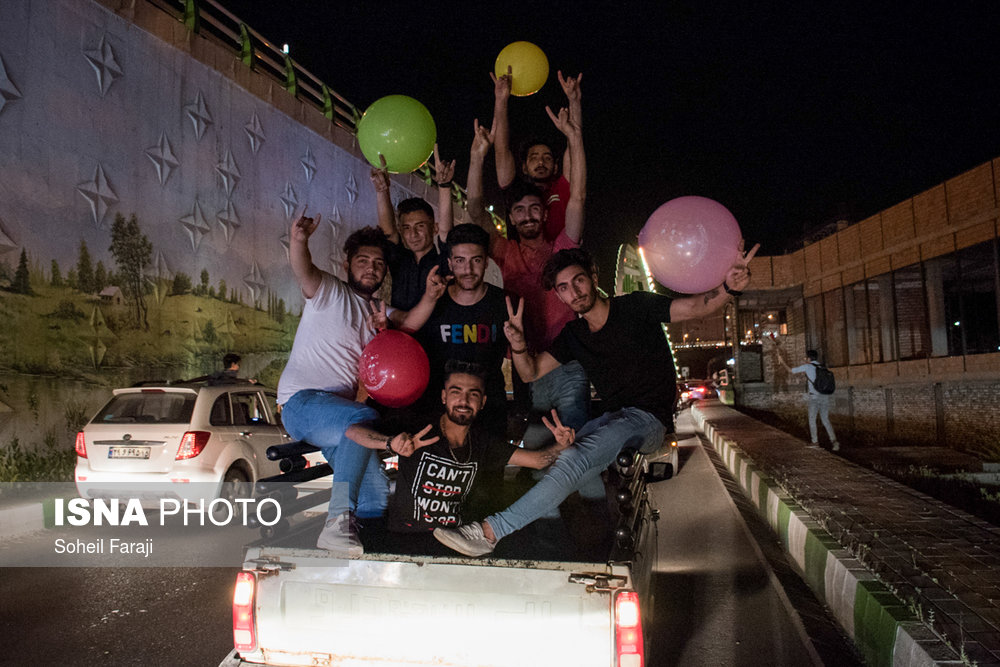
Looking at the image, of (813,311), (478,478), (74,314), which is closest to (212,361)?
(74,314)

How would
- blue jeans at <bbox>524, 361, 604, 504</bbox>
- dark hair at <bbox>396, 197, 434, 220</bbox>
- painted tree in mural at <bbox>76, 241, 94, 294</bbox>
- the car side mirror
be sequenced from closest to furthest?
the car side mirror
blue jeans at <bbox>524, 361, 604, 504</bbox>
dark hair at <bbox>396, 197, 434, 220</bbox>
painted tree in mural at <bbox>76, 241, 94, 294</bbox>

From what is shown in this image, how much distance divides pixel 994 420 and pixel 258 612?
19.5 metres

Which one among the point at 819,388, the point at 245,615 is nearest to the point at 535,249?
the point at 245,615

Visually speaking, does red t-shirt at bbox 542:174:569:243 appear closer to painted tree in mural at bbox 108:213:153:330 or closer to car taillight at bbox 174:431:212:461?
car taillight at bbox 174:431:212:461

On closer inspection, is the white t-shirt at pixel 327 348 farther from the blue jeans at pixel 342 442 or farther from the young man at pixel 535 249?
the young man at pixel 535 249

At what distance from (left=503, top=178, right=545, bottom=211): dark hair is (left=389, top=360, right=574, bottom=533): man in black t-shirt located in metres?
1.73

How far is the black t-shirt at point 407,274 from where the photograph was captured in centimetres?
449

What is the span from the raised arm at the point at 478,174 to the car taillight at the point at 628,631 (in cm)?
307

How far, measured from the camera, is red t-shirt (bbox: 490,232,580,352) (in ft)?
15.2

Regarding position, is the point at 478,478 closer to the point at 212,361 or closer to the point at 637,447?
the point at 637,447

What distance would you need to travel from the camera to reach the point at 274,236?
14.9 meters

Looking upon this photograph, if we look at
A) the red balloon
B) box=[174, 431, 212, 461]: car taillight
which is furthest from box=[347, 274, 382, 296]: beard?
box=[174, 431, 212, 461]: car taillight

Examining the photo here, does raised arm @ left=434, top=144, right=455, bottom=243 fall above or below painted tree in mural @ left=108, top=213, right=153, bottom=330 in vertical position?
below

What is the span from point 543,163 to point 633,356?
173cm
